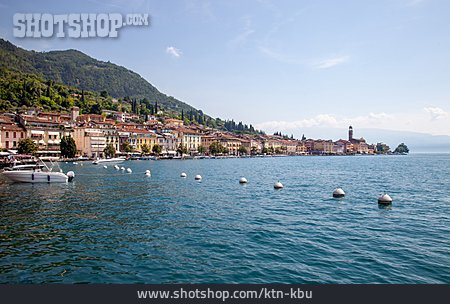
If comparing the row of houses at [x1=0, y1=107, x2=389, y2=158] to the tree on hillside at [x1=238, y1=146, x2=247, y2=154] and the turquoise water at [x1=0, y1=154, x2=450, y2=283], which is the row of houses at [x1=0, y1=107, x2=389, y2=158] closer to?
the tree on hillside at [x1=238, y1=146, x2=247, y2=154]

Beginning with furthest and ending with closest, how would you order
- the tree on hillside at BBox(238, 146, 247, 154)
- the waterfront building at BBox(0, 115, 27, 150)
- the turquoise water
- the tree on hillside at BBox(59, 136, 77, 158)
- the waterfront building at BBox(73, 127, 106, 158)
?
the tree on hillside at BBox(238, 146, 247, 154), the waterfront building at BBox(73, 127, 106, 158), the tree on hillside at BBox(59, 136, 77, 158), the waterfront building at BBox(0, 115, 27, 150), the turquoise water

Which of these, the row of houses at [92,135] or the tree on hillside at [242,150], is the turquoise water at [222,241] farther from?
the tree on hillside at [242,150]

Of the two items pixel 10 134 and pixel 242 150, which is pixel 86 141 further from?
pixel 242 150

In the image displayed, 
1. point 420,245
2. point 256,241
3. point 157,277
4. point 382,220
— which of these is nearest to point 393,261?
point 420,245

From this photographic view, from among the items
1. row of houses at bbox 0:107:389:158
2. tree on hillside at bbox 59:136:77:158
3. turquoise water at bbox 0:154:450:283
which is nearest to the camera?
turquoise water at bbox 0:154:450:283

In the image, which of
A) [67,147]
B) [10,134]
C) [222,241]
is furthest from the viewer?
[67,147]

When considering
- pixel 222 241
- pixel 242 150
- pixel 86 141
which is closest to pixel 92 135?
pixel 86 141

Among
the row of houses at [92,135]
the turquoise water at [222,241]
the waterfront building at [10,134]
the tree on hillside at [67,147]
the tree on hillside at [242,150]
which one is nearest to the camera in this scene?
the turquoise water at [222,241]

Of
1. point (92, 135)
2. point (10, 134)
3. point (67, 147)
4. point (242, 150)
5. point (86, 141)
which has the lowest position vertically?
point (242, 150)

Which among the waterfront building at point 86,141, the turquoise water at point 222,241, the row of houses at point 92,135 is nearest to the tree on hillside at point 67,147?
the row of houses at point 92,135

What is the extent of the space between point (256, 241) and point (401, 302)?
6.21 m

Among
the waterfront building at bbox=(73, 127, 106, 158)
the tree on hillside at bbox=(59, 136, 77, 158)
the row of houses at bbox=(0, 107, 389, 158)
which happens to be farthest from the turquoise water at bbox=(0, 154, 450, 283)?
the waterfront building at bbox=(73, 127, 106, 158)

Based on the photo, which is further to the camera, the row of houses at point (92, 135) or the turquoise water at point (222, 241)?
the row of houses at point (92, 135)

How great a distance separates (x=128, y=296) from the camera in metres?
6.68
